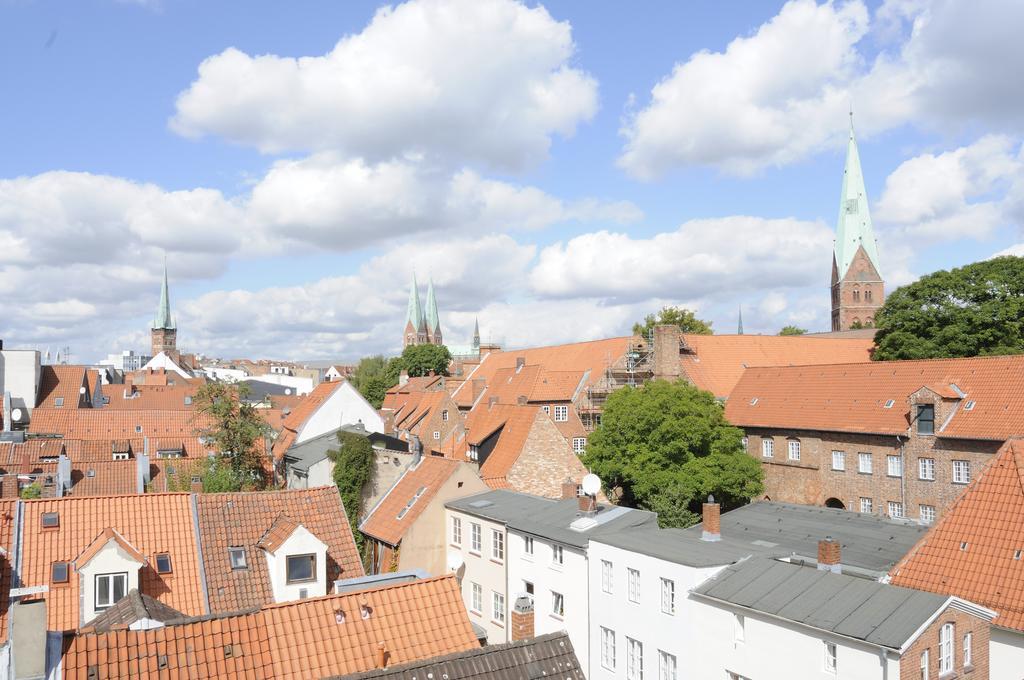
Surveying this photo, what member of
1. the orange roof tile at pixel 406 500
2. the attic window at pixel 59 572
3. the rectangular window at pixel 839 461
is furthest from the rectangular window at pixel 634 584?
the rectangular window at pixel 839 461

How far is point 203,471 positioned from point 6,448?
369 inches

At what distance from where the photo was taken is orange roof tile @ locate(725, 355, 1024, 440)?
127 feet

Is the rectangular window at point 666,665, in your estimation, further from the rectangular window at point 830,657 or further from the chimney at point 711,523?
the rectangular window at point 830,657

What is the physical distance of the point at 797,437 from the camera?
48.2 meters

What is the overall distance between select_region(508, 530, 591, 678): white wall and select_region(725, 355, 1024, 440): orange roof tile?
22681 mm

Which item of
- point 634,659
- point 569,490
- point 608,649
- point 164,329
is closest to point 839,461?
point 569,490

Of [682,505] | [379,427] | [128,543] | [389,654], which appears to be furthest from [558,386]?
[389,654]

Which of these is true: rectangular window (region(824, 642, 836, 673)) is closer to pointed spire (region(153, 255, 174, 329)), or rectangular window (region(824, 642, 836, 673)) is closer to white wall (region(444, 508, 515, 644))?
white wall (region(444, 508, 515, 644))

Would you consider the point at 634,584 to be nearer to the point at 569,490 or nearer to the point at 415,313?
the point at 569,490

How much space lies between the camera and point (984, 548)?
2200 cm

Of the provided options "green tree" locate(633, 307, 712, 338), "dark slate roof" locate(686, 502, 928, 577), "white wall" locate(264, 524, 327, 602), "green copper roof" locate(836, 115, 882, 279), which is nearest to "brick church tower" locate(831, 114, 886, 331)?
"green copper roof" locate(836, 115, 882, 279)

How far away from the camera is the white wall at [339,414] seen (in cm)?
5475

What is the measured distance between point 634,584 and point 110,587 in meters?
14.8

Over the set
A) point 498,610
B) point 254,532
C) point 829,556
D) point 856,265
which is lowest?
point 498,610
